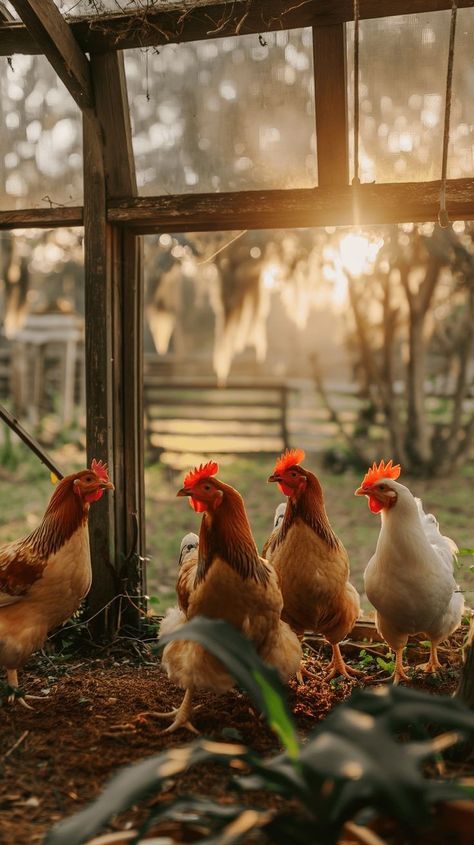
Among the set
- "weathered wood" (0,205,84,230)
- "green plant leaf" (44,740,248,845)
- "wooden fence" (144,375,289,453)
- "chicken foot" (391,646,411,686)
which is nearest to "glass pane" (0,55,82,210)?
"weathered wood" (0,205,84,230)

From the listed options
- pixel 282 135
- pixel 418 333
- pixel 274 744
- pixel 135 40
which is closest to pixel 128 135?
pixel 135 40

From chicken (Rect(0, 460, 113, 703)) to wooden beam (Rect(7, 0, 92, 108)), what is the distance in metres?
1.91

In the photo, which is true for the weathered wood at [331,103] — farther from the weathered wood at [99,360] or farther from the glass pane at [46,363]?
the glass pane at [46,363]

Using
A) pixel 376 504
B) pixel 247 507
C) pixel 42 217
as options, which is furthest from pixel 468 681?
pixel 247 507

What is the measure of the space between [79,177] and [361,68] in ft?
5.18

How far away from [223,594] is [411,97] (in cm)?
246

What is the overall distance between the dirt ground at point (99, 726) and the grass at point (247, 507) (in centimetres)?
230

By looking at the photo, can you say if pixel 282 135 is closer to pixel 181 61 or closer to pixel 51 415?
pixel 181 61

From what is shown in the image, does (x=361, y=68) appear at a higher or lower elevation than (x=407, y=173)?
higher

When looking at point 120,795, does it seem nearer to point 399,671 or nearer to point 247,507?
point 399,671

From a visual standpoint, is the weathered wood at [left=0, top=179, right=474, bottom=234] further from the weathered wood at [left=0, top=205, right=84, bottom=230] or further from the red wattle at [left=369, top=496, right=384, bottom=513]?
the red wattle at [left=369, top=496, right=384, bottom=513]

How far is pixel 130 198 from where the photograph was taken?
349 centimetres

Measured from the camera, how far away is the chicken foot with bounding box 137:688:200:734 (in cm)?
266

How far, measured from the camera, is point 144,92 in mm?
3439
